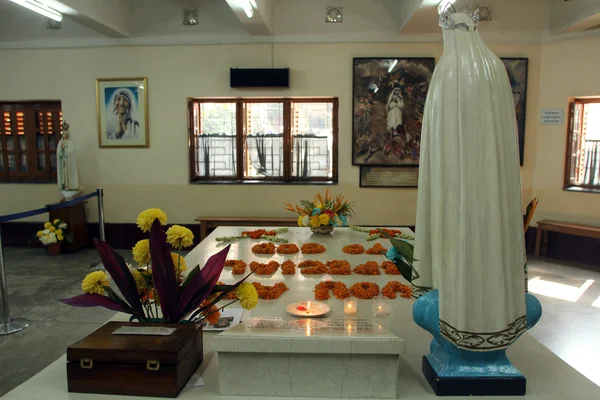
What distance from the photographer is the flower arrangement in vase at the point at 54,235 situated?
6941 millimetres

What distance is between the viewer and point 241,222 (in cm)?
721

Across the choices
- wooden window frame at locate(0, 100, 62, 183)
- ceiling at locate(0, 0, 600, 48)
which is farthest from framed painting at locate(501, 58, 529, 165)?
wooden window frame at locate(0, 100, 62, 183)

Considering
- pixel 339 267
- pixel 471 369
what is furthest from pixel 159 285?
pixel 339 267

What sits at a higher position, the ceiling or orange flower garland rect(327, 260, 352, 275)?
the ceiling

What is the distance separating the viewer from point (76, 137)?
25.1 ft

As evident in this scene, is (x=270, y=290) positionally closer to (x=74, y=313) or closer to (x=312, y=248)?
(x=312, y=248)

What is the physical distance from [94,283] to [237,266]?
1.56 m

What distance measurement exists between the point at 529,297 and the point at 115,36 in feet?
24.5

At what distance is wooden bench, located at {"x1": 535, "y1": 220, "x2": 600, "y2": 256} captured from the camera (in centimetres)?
638

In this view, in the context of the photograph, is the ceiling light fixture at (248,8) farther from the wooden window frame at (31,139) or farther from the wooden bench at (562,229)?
the wooden bench at (562,229)

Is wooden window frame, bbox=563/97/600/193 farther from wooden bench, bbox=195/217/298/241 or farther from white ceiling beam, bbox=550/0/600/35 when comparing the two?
wooden bench, bbox=195/217/298/241

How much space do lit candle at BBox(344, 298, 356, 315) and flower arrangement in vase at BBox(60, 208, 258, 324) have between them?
34.2 inches

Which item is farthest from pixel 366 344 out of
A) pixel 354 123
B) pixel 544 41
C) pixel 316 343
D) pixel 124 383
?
pixel 544 41

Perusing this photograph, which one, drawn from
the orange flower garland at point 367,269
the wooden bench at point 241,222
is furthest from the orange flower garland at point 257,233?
the wooden bench at point 241,222
